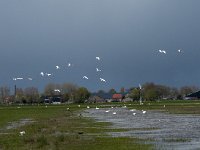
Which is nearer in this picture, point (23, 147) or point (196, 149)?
point (196, 149)

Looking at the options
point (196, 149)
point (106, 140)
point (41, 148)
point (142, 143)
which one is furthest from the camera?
point (106, 140)

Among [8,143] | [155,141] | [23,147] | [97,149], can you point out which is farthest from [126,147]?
[8,143]

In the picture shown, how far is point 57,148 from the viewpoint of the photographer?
27469 mm

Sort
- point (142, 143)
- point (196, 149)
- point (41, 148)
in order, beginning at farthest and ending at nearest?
point (142, 143), point (41, 148), point (196, 149)

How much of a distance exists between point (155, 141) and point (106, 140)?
342 centimetres

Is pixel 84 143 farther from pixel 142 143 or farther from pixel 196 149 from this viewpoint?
pixel 196 149

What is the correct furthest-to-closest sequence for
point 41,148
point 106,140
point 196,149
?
point 106,140
point 41,148
point 196,149

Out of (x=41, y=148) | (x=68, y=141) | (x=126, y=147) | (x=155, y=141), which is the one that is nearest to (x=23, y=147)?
(x=41, y=148)

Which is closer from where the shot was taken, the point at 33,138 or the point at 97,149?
the point at 97,149

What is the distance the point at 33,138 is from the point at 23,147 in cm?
486

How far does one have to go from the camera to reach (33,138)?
109 feet

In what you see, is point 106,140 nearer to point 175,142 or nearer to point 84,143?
point 84,143

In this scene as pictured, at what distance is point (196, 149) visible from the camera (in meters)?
25.6

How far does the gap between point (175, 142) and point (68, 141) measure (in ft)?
22.6
